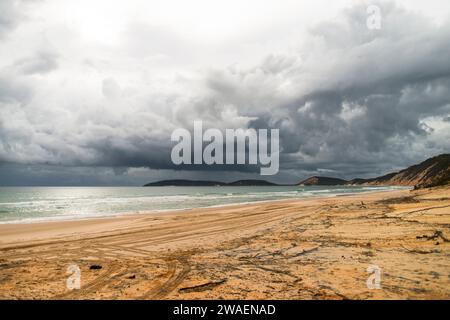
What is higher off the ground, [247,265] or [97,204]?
[247,265]

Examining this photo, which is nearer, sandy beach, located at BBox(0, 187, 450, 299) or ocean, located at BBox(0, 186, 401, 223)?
sandy beach, located at BBox(0, 187, 450, 299)

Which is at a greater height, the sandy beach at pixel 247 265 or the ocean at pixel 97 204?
the sandy beach at pixel 247 265

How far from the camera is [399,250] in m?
9.04

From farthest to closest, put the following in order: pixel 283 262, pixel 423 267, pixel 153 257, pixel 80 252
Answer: pixel 80 252 → pixel 153 257 → pixel 283 262 → pixel 423 267

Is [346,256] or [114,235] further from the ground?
[346,256]

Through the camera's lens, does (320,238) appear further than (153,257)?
Yes

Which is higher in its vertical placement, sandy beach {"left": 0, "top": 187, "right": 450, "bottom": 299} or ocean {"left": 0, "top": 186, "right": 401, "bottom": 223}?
sandy beach {"left": 0, "top": 187, "right": 450, "bottom": 299}

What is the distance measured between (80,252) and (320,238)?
1021 cm

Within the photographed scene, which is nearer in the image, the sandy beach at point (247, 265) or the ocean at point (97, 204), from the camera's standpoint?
the sandy beach at point (247, 265)

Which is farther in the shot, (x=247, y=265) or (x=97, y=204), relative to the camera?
(x=97, y=204)
